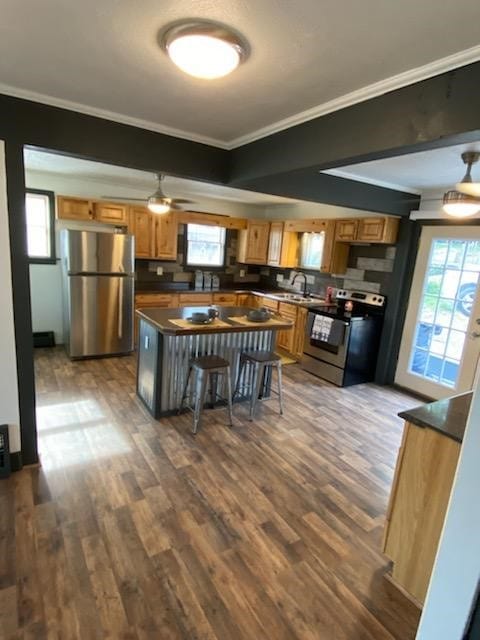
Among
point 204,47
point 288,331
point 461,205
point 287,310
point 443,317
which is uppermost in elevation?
point 204,47

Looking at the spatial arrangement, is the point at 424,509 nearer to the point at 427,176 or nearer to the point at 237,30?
the point at 237,30

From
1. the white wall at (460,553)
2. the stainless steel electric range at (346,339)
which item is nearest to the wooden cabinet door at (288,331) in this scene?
the stainless steel electric range at (346,339)

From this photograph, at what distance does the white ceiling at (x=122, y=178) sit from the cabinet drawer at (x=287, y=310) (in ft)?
4.97

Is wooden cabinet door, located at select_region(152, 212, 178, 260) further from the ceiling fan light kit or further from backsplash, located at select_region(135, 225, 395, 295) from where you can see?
the ceiling fan light kit

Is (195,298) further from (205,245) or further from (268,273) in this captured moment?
(268,273)

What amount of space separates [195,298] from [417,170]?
3537 mm

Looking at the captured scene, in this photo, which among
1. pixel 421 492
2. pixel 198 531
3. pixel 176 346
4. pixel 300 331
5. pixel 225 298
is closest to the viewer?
pixel 421 492

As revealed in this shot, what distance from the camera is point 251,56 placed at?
57.0 inches

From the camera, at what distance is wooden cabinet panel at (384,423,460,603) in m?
1.62

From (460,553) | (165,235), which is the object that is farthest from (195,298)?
(460,553)

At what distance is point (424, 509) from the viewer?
1697 mm

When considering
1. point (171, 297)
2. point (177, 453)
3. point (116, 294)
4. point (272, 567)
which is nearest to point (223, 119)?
point (177, 453)

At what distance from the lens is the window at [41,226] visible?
15.4 feet

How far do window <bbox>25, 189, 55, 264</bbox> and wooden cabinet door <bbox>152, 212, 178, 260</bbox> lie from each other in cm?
139
